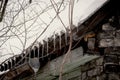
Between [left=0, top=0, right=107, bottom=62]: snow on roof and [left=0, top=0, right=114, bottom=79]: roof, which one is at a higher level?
[left=0, top=0, right=107, bottom=62]: snow on roof

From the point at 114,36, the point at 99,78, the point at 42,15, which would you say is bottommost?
the point at 99,78

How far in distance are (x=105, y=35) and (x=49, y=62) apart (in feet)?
3.18

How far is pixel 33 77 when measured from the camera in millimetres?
4859

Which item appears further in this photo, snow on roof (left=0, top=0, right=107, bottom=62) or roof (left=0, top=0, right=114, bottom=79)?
snow on roof (left=0, top=0, right=107, bottom=62)

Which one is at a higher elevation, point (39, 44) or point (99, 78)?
point (39, 44)

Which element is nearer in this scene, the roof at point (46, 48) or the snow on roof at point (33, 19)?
the roof at point (46, 48)

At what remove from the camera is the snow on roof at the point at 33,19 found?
4.46m

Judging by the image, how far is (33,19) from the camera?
16.0 feet

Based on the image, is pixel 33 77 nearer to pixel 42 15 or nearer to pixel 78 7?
pixel 42 15

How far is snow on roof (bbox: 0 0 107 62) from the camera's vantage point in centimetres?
446

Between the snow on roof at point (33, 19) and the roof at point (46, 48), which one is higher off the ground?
the snow on roof at point (33, 19)

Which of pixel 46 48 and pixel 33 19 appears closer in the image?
pixel 46 48

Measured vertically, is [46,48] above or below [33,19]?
below

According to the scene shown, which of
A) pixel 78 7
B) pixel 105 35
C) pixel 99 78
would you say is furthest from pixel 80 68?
pixel 78 7
